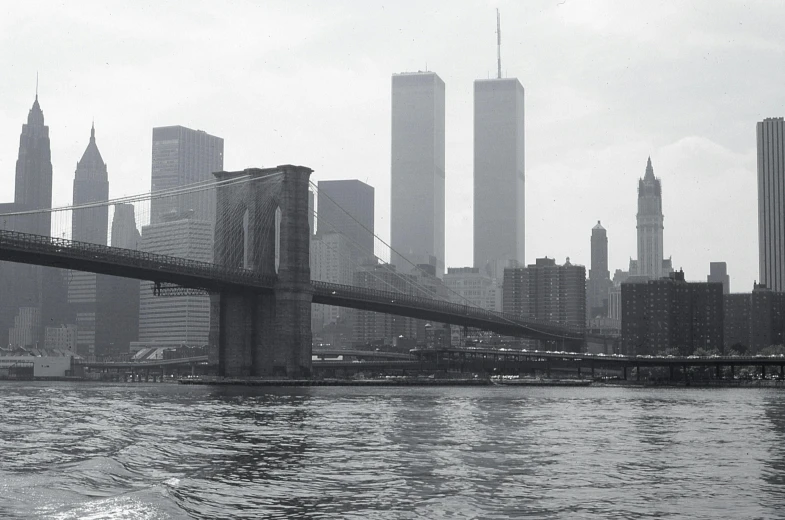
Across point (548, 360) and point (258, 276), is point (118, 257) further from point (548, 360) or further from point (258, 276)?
point (548, 360)

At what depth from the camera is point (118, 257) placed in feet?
324

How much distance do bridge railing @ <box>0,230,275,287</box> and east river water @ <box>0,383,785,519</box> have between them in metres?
38.6

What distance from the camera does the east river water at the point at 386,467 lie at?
24.0 m

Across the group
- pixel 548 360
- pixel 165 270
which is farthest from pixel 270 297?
pixel 548 360

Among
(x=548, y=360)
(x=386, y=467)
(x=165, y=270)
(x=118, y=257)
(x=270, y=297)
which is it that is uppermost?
(x=118, y=257)

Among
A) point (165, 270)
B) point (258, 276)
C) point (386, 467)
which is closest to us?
point (386, 467)

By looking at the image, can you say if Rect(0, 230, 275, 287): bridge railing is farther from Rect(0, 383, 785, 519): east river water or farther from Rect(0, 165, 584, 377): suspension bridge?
Rect(0, 383, 785, 519): east river water

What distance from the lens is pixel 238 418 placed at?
2117 inches

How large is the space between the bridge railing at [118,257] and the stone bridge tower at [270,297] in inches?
110

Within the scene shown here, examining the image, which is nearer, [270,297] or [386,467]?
[386,467]

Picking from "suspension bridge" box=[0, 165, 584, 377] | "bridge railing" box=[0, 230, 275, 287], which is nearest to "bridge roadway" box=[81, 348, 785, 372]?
"suspension bridge" box=[0, 165, 584, 377]

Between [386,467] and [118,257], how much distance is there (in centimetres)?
7213

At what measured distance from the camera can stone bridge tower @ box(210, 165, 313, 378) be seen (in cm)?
11556

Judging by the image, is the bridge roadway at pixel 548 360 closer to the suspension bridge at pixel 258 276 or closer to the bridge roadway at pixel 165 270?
the bridge roadway at pixel 165 270
